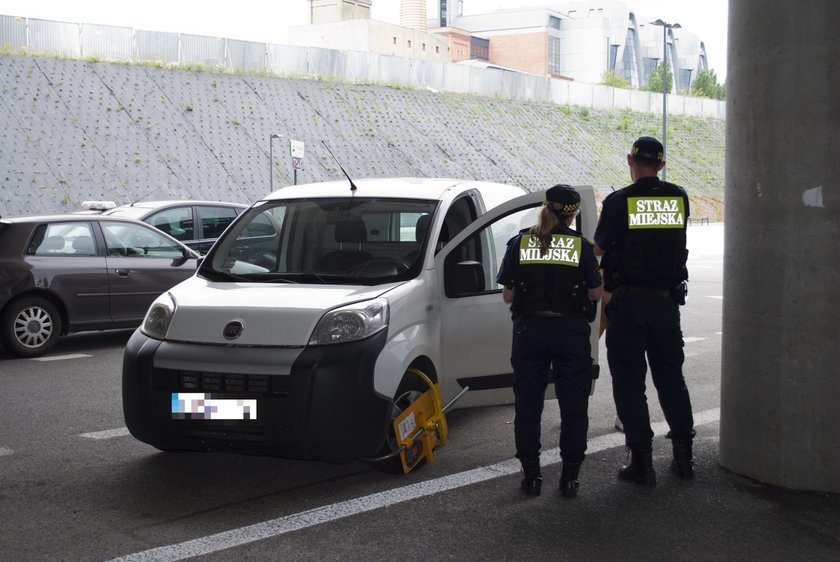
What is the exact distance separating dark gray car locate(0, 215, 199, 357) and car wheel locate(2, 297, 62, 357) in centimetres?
1

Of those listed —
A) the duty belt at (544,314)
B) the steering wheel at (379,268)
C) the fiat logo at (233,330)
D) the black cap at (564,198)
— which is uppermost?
the black cap at (564,198)

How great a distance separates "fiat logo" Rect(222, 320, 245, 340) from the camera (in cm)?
527

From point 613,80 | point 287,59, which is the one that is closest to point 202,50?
point 287,59

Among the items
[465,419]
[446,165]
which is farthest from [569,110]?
[465,419]

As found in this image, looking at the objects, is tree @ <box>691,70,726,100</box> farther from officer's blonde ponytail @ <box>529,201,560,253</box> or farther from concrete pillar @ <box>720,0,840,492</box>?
officer's blonde ponytail @ <box>529,201,560,253</box>

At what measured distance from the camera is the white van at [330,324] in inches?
201

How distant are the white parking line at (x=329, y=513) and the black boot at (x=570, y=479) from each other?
1.69ft

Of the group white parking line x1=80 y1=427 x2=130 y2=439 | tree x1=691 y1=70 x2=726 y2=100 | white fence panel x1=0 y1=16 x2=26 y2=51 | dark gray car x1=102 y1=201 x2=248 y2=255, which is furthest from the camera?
tree x1=691 y1=70 x2=726 y2=100

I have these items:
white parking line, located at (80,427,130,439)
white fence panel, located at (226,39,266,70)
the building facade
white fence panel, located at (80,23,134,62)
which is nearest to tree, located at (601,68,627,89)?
the building facade

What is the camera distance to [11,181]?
3494cm

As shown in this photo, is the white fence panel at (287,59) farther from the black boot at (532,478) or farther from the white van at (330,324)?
the black boot at (532,478)

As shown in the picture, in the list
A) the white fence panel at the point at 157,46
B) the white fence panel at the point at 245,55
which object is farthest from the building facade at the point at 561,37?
the white fence panel at the point at 157,46

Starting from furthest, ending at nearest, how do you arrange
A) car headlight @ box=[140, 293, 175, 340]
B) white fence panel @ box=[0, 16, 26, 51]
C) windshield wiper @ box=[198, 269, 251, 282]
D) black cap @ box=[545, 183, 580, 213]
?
white fence panel @ box=[0, 16, 26, 51] < windshield wiper @ box=[198, 269, 251, 282] < car headlight @ box=[140, 293, 175, 340] < black cap @ box=[545, 183, 580, 213]

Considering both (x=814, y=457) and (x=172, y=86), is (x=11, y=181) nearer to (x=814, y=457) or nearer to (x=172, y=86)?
(x=172, y=86)
